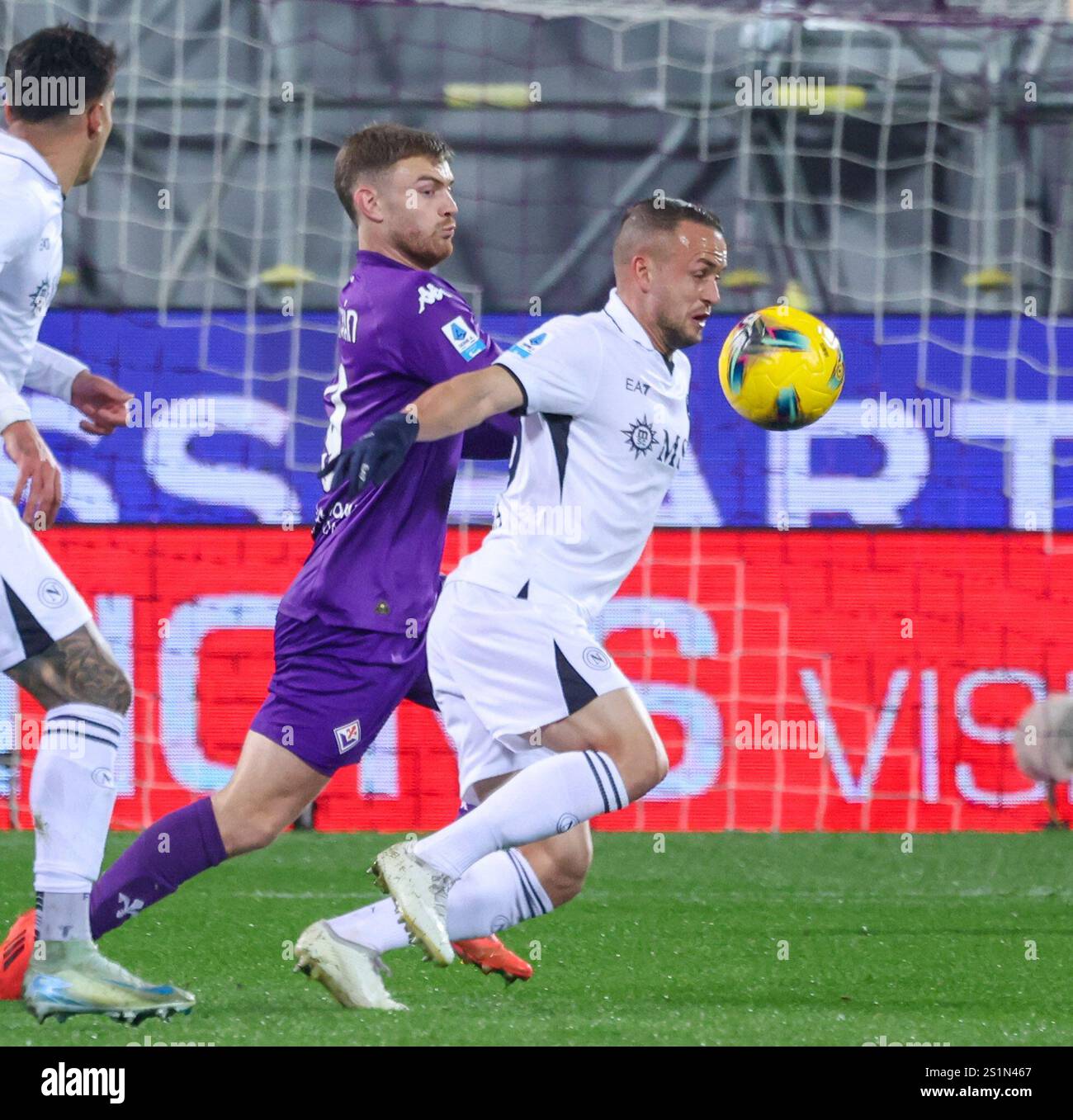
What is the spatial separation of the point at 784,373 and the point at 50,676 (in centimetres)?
190

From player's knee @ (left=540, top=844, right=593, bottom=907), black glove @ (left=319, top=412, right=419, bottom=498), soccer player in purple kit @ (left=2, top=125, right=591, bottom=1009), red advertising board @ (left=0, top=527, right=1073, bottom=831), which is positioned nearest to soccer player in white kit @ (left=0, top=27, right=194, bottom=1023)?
soccer player in purple kit @ (left=2, top=125, right=591, bottom=1009)

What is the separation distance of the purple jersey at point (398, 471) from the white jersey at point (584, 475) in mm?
275

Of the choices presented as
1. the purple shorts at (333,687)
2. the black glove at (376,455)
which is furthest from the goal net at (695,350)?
the black glove at (376,455)

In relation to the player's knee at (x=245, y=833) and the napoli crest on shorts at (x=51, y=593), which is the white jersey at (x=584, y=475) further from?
the napoli crest on shorts at (x=51, y=593)

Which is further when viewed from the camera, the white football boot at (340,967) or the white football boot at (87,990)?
the white football boot at (340,967)

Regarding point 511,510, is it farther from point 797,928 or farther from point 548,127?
point 548,127

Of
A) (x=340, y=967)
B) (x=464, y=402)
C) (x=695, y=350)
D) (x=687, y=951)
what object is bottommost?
(x=687, y=951)

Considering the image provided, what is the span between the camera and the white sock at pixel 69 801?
A: 387 cm

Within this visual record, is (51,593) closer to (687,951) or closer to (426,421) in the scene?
(426,421)

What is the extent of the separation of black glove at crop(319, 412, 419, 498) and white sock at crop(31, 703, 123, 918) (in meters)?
0.64

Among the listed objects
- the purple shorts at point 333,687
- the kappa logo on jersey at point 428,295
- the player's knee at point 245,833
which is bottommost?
the player's knee at point 245,833

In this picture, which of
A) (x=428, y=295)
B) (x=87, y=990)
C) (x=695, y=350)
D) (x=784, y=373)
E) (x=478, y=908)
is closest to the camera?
(x=87, y=990)

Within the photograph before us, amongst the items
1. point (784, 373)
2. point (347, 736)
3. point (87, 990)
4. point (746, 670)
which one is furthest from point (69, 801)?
point (746, 670)

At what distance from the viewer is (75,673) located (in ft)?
12.7
